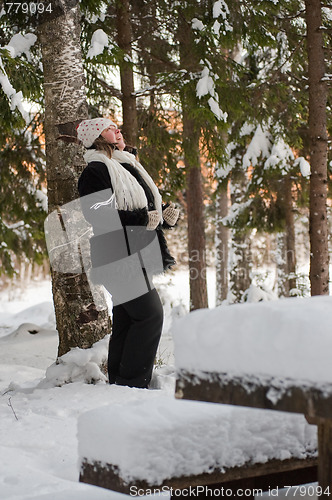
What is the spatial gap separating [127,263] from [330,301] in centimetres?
250

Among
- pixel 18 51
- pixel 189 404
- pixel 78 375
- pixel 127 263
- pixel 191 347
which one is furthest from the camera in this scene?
pixel 18 51

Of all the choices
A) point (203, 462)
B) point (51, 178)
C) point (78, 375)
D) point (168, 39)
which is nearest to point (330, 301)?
point (203, 462)

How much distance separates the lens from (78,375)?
16.8 ft

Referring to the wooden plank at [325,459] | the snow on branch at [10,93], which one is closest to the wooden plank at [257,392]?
the wooden plank at [325,459]

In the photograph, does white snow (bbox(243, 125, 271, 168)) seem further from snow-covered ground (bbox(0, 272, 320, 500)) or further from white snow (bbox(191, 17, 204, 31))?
snow-covered ground (bbox(0, 272, 320, 500))

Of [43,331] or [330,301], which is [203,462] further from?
[43,331]

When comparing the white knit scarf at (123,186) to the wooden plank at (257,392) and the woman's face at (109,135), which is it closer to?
the woman's face at (109,135)

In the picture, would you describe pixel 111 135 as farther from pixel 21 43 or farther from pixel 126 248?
pixel 21 43

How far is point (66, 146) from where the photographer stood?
5613 millimetres

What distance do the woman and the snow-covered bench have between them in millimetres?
2543

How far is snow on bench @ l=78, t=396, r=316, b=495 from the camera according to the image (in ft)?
7.24

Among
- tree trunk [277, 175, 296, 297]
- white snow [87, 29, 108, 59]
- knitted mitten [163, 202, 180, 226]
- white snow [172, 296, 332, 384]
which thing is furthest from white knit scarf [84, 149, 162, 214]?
tree trunk [277, 175, 296, 297]

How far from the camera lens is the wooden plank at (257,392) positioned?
177cm

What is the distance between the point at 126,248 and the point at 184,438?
2470 mm
